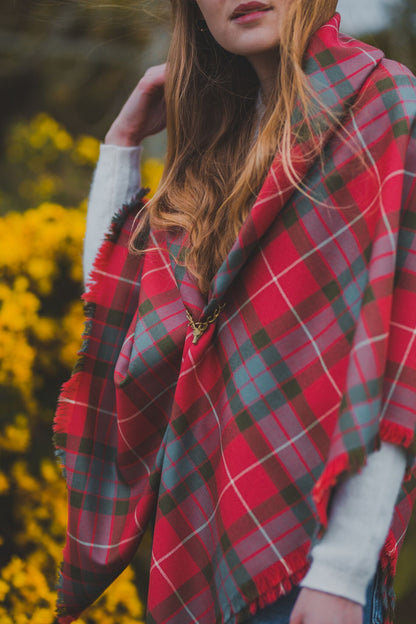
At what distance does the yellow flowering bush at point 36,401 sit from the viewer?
187cm

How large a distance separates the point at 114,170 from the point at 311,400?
82cm

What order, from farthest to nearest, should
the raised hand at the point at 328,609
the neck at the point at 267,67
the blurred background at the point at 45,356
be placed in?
the blurred background at the point at 45,356 → the neck at the point at 267,67 → the raised hand at the point at 328,609

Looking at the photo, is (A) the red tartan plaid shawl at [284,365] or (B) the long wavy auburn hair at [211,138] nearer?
(A) the red tartan plaid shawl at [284,365]

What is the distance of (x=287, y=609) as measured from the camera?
3.13 feet

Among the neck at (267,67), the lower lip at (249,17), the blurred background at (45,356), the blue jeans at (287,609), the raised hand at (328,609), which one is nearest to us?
the raised hand at (328,609)

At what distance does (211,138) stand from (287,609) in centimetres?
94

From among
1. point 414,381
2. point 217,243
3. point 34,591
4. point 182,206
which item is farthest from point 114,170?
point 34,591

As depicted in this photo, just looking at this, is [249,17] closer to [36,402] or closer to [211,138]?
[211,138]

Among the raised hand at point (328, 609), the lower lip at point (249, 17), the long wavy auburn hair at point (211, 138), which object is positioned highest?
the lower lip at point (249, 17)

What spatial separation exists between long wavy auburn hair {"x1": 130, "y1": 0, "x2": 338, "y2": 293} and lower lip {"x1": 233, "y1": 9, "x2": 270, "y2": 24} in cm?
5

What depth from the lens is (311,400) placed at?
94 cm

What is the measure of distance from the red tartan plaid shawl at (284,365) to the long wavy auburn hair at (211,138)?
0.05m

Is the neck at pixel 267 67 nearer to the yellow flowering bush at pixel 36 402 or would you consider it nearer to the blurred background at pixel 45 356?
the blurred background at pixel 45 356

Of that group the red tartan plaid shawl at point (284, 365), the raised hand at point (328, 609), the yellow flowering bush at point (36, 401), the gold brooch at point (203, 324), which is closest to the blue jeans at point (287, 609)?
the red tartan plaid shawl at point (284, 365)
